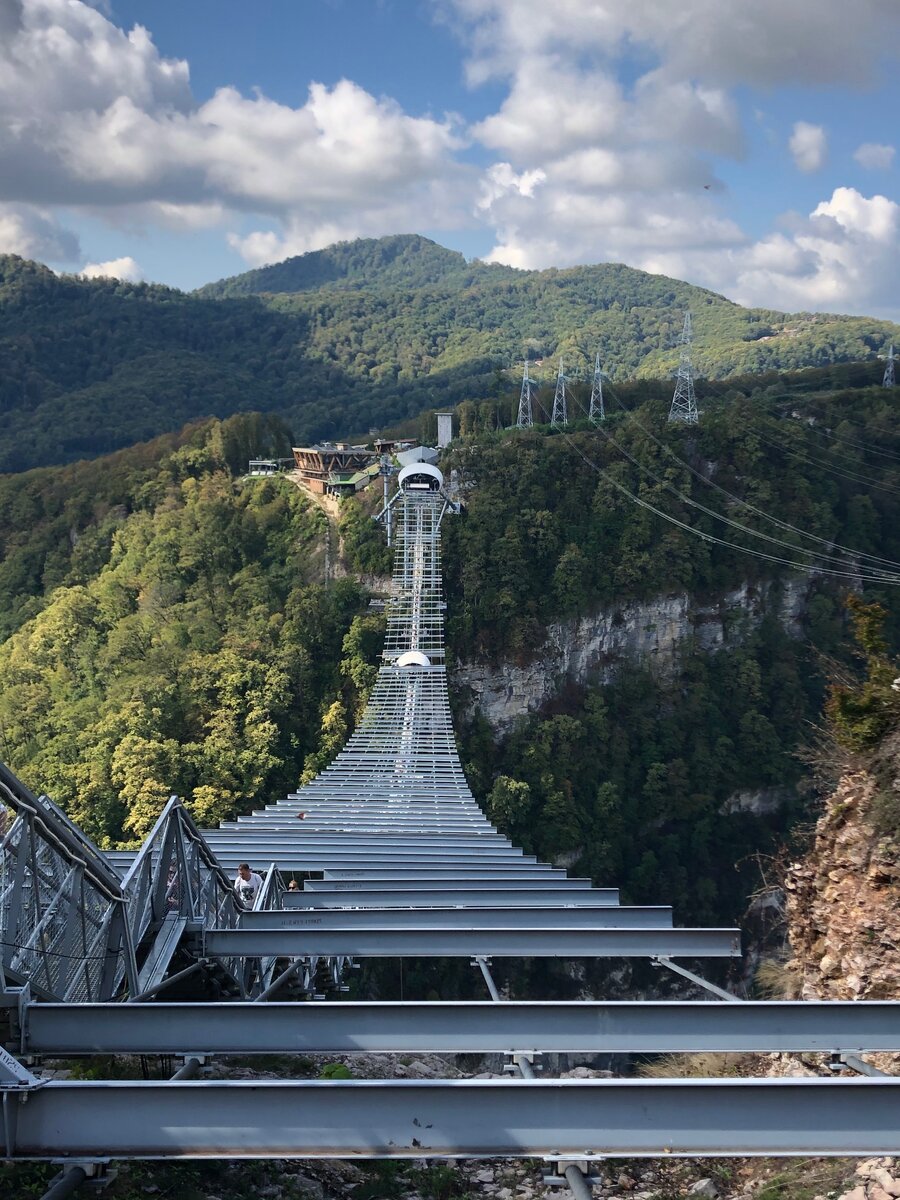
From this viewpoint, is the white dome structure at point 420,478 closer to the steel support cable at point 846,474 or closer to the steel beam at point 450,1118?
the steel support cable at point 846,474

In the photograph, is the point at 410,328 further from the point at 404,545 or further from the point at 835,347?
the point at 404,545

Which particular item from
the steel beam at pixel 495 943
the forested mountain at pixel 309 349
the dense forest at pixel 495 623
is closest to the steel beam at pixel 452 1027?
the steel beam at pixel 495 943

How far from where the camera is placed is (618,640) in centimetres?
4222

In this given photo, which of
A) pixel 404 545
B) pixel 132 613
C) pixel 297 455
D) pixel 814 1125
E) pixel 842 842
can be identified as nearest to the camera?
pixel 814 1125

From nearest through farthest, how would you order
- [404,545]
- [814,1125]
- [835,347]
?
[814,1125] → [404,545] → [835,347]

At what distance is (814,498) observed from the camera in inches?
1864

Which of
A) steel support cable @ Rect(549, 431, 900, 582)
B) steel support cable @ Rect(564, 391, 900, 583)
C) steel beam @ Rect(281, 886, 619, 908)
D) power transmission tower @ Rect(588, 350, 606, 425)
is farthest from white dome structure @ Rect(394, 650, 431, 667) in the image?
steel beam @ Rect(281, 886, 619, 908)

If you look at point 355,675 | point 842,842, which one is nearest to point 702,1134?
point 842,842

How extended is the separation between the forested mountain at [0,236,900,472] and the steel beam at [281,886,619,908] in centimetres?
6514

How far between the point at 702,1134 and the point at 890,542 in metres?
48.6

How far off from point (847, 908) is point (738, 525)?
37.5 m

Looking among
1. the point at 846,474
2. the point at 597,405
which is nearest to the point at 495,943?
the point at 846,474

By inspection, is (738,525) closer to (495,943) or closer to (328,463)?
(328,463)

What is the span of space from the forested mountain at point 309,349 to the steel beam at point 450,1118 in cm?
7090
